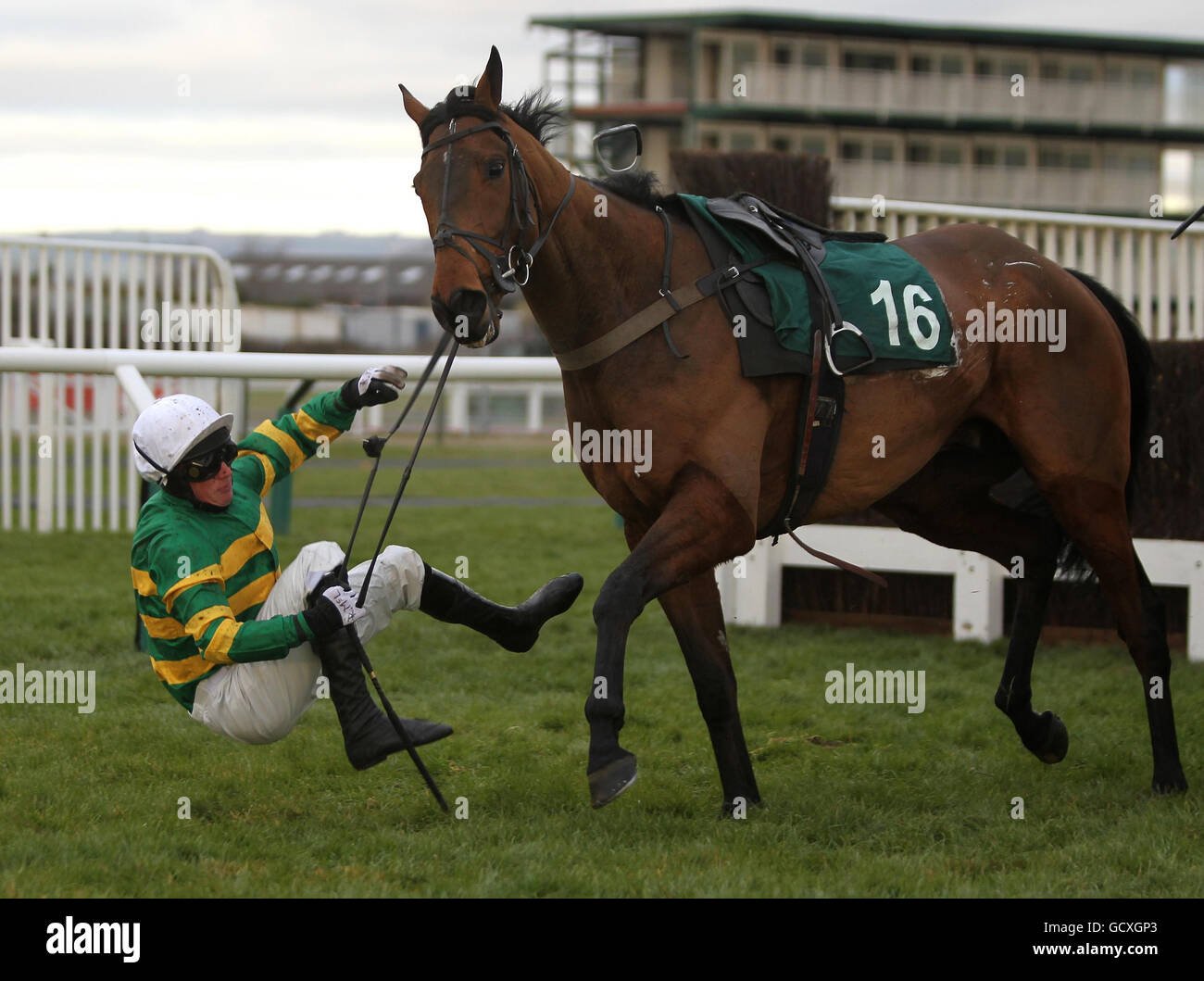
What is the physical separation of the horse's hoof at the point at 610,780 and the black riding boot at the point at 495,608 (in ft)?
2.58

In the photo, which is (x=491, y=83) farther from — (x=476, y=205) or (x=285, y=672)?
(x=285, y=672)

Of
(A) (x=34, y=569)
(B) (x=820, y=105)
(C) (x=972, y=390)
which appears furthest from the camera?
(B) (x=820, y=105)

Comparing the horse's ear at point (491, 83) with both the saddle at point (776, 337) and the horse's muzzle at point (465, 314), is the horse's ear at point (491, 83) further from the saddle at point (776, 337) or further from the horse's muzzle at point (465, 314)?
the saddle at point (776, 337)

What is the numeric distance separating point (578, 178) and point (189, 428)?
49.6 inches

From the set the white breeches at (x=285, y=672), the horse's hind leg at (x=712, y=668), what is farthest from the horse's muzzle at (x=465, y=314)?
the horse's hind leg at (x=712, y=668)

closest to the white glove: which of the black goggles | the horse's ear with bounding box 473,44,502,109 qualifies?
the black goggles

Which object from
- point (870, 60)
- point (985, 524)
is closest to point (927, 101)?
point (870, 60)

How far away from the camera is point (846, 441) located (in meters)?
4.24

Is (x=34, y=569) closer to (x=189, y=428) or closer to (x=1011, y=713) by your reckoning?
(x=189, y=428)

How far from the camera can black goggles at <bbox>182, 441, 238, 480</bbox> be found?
3.94 metres

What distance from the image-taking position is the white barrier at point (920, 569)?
21.3 feet

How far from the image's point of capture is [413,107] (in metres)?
3.84

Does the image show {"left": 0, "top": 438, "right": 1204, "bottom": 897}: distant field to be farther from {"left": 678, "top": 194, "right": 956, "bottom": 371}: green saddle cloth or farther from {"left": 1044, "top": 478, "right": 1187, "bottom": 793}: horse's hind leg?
{"left": 678, "top": 194, "right": 956, "bottom": 371}: green saddle cloth

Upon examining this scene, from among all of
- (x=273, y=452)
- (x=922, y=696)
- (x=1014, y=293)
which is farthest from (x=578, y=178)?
(x=922, y=696)
